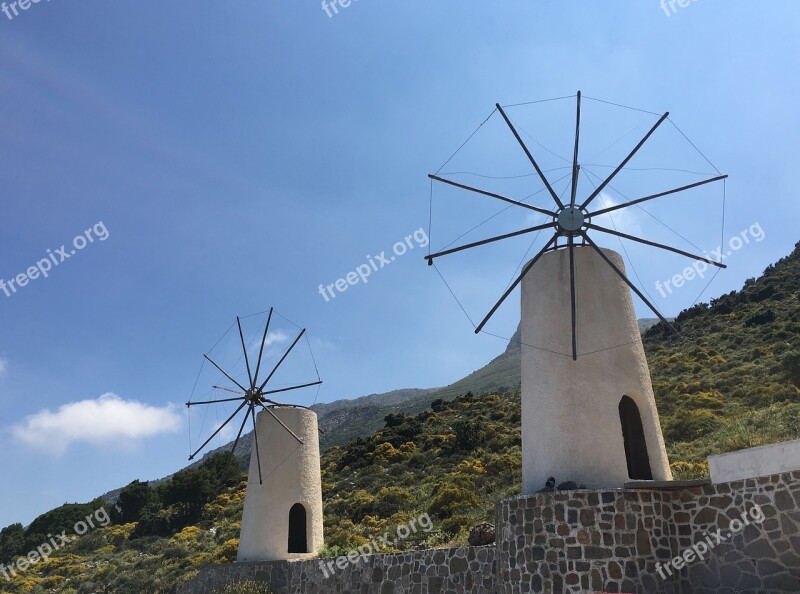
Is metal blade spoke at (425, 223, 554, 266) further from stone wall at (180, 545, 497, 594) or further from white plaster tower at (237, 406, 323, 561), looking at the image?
white plaster tower at (237, 406, 323, 561)

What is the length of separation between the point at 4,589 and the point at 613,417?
3192 cm

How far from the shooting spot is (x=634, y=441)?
36.7 feet

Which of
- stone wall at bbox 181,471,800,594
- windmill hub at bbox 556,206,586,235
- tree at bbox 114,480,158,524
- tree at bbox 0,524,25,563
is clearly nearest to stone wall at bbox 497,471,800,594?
stone wall at bbox 181,471,800,594

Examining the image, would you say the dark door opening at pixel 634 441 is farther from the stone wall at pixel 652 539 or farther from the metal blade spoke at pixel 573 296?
the metal blade spoke at pixel 573 296

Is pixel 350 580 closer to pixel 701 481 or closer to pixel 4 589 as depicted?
pixel 701 481

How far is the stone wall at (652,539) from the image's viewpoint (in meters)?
8.34

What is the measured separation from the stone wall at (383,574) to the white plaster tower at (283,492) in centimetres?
62

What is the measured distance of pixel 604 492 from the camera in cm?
923

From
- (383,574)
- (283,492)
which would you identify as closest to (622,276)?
(383,574)

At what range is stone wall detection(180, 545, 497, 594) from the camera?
10883 millimetres

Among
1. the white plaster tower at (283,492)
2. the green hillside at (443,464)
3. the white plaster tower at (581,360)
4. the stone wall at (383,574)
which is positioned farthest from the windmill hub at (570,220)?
the white plaster tower at (283,492)

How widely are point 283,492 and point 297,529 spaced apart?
133 centimetres

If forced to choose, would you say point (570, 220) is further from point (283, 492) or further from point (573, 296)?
point (283, 492)

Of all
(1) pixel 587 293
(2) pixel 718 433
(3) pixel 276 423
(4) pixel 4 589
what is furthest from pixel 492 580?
(4) pixel 4 589
